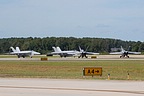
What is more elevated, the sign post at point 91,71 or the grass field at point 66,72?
the sign post at point 91,71

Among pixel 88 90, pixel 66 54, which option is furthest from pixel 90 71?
pixel 66 54

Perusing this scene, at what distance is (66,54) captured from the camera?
531ft

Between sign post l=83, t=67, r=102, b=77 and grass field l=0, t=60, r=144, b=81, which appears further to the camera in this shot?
grass field l=0, t=60, r=144, b=81

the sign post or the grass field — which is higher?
the sign post

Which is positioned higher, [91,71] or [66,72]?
[91,71]

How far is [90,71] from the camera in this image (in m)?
42.8

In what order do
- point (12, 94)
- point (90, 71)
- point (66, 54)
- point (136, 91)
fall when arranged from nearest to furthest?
point (12, 94) < point (136, 91) < point (90, 71) < point (66, 54)

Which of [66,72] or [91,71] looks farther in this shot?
[66,72]

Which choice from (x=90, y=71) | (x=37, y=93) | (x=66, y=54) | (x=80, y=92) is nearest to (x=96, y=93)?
(x=80, y=92)

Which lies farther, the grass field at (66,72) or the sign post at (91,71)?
the grass field at (66,72)

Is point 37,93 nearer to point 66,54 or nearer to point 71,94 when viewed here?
point 71,94

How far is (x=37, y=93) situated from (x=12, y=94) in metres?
1.53

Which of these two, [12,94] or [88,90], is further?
[88,90]

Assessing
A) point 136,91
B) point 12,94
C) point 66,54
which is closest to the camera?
point 12,94
